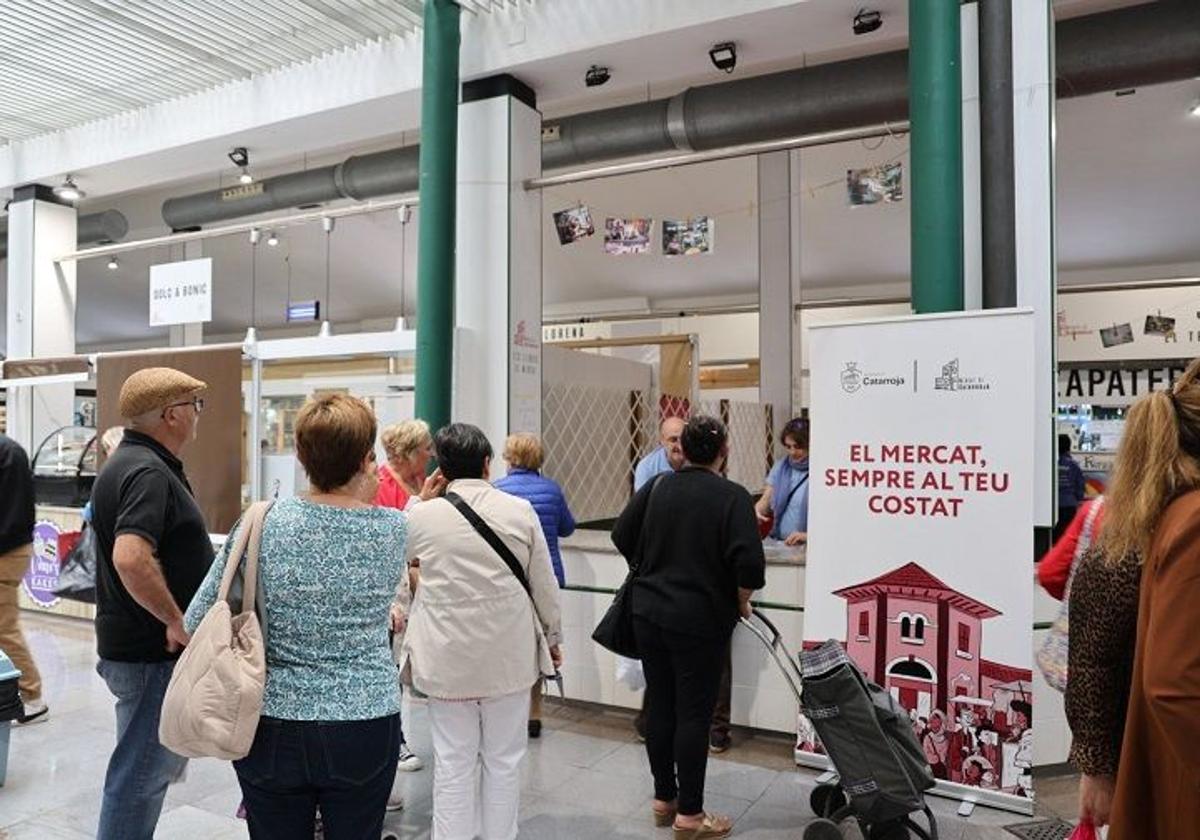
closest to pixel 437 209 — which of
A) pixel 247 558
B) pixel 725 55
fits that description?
pixel 725 55

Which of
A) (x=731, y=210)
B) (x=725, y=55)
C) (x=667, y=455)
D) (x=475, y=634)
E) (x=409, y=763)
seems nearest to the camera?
(x=475, y=634)

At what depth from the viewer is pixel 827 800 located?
2.91 meters

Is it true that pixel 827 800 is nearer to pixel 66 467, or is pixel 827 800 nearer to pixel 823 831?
pixel 823 831

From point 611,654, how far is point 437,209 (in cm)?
238

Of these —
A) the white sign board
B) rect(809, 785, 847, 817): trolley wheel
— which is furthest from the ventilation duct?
rect(809, 785, 847, 817): trolley wheel

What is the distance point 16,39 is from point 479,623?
479 cm

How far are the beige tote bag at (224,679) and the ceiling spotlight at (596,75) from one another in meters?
3.62

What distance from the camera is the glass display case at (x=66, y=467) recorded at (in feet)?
20.7

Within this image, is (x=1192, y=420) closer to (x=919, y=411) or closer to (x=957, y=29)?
(x=919, y=411)

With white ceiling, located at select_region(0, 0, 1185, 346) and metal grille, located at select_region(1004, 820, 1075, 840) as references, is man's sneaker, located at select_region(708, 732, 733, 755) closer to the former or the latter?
metal grille, located at select_region(1004, 820, 1075, 840)

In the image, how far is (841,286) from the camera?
35.4 feet

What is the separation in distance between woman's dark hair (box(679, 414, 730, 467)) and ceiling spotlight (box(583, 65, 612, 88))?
254 centimetres

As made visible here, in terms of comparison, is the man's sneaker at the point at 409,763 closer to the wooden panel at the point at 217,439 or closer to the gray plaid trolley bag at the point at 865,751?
the gray plaid trolley bag at the point at 865,751

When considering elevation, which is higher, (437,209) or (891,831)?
(437,209)
